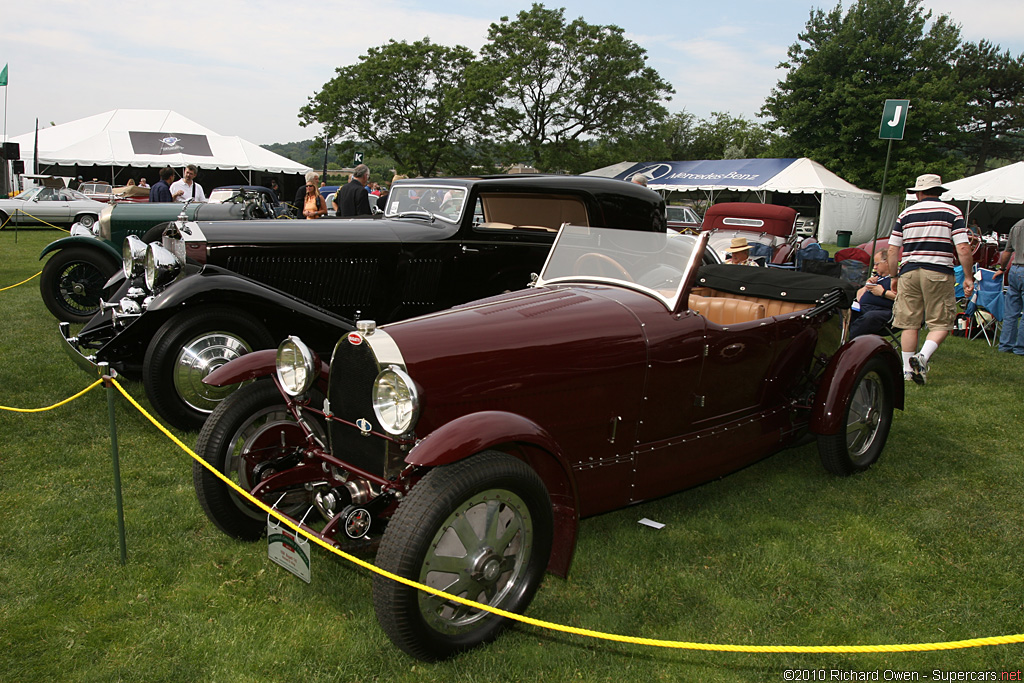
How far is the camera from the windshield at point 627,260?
335 cm

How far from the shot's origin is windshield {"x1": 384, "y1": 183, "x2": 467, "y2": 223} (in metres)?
5.88

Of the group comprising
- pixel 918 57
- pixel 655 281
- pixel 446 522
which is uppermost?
pixel 918 57

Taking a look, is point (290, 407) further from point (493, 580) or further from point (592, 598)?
point (592, 598)

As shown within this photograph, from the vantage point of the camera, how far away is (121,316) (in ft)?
15.6

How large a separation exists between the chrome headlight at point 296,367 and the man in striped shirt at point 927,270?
211 inches

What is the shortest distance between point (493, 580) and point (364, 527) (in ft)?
1.73

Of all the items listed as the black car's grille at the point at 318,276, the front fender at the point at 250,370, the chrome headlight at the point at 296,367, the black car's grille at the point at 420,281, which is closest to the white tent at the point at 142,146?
the black car's grille at the point at 318,276

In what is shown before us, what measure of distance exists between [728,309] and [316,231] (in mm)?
3282

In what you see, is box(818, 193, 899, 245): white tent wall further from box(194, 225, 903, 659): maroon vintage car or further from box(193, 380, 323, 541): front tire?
box(193, 380, 323, 541): front tire

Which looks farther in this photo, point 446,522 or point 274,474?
point 274,474

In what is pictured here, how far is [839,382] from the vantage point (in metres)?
3.93

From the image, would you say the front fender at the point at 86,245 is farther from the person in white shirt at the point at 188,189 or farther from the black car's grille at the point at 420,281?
the black car's grille at the point at 420,281

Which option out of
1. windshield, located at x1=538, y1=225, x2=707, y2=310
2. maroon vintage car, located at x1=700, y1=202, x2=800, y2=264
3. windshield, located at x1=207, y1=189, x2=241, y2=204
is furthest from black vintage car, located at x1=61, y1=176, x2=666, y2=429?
windshield, located at x1=207, y1=189, x2=241, y2=204

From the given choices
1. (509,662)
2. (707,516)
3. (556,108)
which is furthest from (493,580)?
(556,108)
